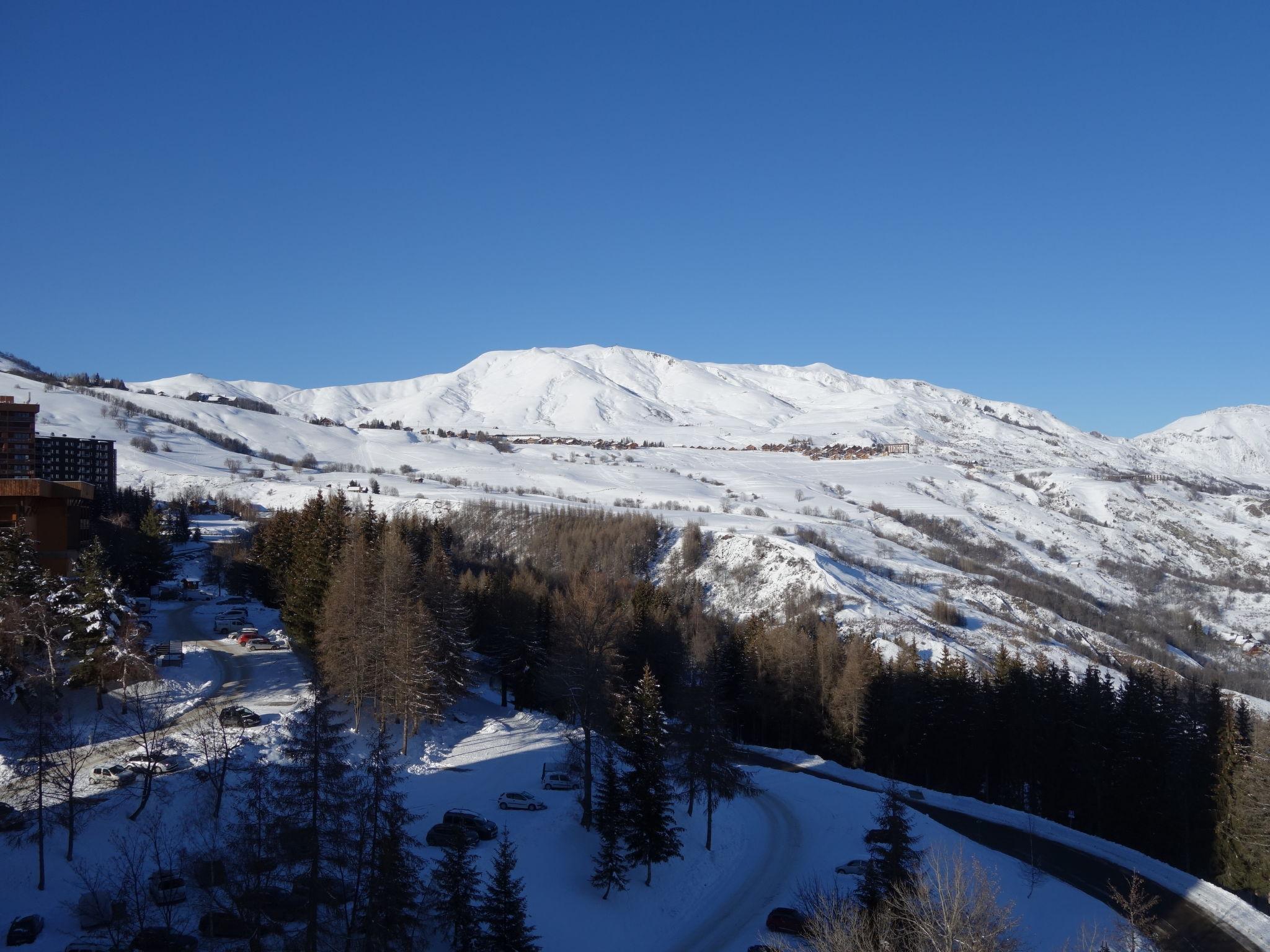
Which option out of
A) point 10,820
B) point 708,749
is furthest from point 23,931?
point 708,749

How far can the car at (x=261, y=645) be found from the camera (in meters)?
47.3

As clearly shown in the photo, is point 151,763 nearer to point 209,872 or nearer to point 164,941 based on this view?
point 209,872

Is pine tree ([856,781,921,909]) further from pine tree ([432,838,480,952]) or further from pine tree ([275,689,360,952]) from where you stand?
pine tree ([275,689,360,952])

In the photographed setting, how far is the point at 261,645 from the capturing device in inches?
1874

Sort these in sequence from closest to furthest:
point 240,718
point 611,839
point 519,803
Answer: point 611,839 → point 519,803 → point 240,718

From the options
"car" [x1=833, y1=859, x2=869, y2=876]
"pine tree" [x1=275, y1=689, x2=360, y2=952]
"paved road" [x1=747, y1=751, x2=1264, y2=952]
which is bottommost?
"paved road" [x1=747, y1=751, x2=1264, y2=952]

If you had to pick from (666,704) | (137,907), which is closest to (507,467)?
(666,704)

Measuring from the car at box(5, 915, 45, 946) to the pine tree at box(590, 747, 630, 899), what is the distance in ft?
50.0

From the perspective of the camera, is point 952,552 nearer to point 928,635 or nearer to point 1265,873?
point 928,635

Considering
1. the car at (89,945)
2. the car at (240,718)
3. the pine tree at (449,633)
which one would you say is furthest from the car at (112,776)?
the pine tree at (449,633)

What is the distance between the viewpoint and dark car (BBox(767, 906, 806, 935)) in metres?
25.4

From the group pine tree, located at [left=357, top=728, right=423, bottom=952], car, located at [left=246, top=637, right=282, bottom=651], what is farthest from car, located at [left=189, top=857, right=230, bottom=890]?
car, located at [left=246, top=637, right=282, bottom=651]

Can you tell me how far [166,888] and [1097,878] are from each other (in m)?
31.8

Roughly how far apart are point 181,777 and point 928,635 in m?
66.6
